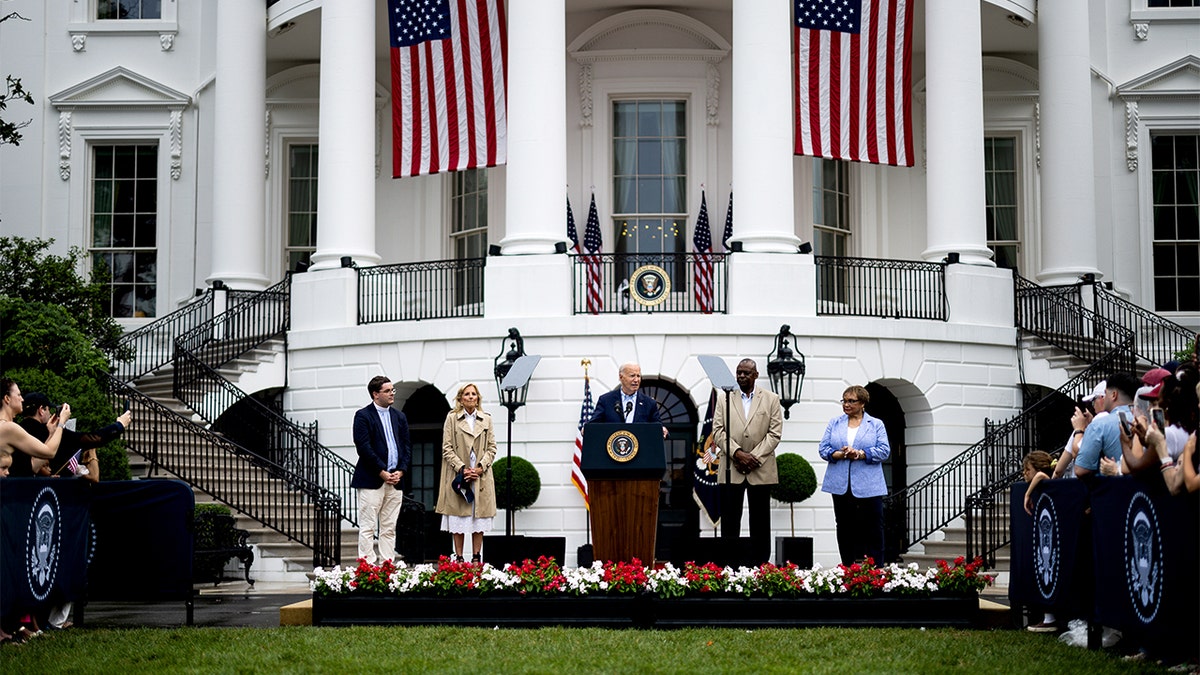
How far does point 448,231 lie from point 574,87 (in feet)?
12.0

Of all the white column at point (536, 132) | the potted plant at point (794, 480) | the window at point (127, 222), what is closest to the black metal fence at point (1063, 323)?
the potted plant at point (794, 480)

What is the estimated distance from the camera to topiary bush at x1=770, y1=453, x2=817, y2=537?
2259 centimetres

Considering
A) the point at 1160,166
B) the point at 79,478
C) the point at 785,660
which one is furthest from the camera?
the point at 1160,166

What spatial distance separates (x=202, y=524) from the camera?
65.5 feet

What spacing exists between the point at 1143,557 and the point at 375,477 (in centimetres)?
871

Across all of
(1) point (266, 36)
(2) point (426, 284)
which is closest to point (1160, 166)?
(2) point (426, 284)

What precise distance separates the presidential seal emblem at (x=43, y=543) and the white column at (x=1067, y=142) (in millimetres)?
19273

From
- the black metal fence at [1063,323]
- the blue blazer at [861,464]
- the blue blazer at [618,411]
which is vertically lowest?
the blue blazer at [861,464]

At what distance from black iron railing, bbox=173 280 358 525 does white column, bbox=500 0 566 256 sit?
434 centimetres

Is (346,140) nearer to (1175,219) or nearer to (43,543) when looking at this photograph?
(43,543)

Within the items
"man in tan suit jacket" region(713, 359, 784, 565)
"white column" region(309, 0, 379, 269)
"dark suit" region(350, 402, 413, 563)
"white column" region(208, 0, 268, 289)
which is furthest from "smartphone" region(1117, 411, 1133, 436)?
"white column" region(208, 0, 268, 289)

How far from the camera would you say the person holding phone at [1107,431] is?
11.9 m

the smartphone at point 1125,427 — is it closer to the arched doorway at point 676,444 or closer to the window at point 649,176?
the arched doorway at point 676,444

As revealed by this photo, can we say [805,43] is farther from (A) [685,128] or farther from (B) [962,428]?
(B) [962,428]
